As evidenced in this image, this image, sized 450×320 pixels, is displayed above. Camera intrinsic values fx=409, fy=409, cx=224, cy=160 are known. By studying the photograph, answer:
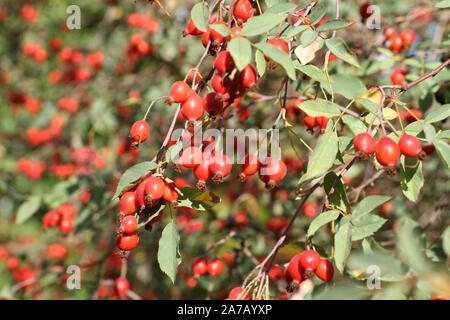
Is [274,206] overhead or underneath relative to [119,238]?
underneath

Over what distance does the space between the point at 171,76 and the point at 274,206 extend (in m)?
1.63

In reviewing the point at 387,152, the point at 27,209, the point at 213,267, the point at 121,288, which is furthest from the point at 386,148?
the point at 27,209

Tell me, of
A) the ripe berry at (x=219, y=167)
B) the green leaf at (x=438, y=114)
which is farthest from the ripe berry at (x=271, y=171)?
the green leaf at (x=438, y=114)

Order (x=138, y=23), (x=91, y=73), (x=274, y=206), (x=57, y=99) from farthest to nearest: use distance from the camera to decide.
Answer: (x=57, y=99)
(x=91, y=73)
(x=138, y=23)
(x=274, y=206)

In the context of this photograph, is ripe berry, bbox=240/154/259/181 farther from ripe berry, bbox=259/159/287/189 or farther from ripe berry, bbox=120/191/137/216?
ripe berry, bbox=120/191/137/216

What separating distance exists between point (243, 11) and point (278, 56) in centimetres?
35

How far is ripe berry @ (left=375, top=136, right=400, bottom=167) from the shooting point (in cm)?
119

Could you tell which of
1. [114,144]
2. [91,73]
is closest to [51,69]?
[91,73]

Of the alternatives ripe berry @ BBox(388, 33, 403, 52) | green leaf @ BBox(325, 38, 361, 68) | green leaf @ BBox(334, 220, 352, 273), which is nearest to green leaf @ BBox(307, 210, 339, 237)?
Result: green leaf @ BBox(334, 220, 352, 273)

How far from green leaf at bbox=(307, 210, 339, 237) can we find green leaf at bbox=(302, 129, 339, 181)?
206 millimetres

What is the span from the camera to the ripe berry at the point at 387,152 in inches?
47.0

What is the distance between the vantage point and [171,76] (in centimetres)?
397

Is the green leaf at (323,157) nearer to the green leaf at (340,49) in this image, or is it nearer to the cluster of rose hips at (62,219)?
the green leaf at (340,49)

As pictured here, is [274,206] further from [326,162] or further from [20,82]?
[20,82]
